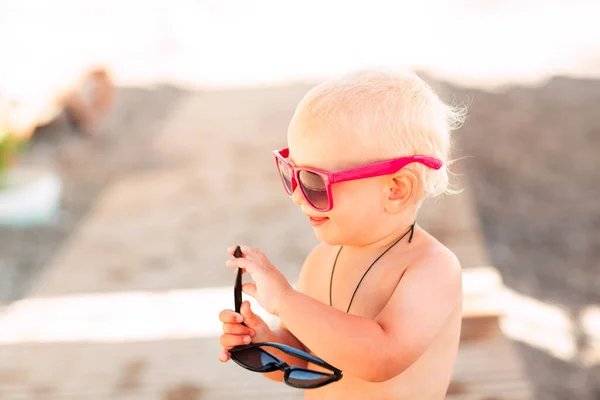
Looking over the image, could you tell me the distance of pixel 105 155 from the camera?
5.68m

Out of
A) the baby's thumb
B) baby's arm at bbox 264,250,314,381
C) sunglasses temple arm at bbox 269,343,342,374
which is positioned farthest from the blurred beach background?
sunglasses temple arm at bbox 269,343,342,374

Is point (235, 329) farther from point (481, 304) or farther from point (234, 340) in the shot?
point (481, 304)

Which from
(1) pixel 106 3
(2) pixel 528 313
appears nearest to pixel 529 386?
(2) pixel 528 313

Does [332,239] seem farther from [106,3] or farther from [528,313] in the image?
[106,3]

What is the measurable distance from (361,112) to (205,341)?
1909mm

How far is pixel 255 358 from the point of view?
1448mm

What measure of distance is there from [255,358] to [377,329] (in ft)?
0.83

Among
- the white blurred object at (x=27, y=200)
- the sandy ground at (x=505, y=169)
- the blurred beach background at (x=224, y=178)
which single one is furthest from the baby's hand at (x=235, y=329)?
the white blurred object at (x=27, y=200)

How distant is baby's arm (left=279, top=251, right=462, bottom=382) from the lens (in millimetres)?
1320

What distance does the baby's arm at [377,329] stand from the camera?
1320mm

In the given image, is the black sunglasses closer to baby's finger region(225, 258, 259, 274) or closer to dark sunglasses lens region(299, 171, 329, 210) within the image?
baby's finger region(225, 258, 259, 274)

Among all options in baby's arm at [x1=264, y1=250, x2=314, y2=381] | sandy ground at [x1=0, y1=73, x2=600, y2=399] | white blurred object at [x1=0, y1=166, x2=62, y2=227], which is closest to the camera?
baby's arm at [x1=264, y1=250, x2=314, y2=381]

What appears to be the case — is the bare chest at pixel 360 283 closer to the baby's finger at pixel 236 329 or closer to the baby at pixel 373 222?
the baby at pixel 373 222

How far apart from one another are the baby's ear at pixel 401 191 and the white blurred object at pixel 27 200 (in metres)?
3.64
